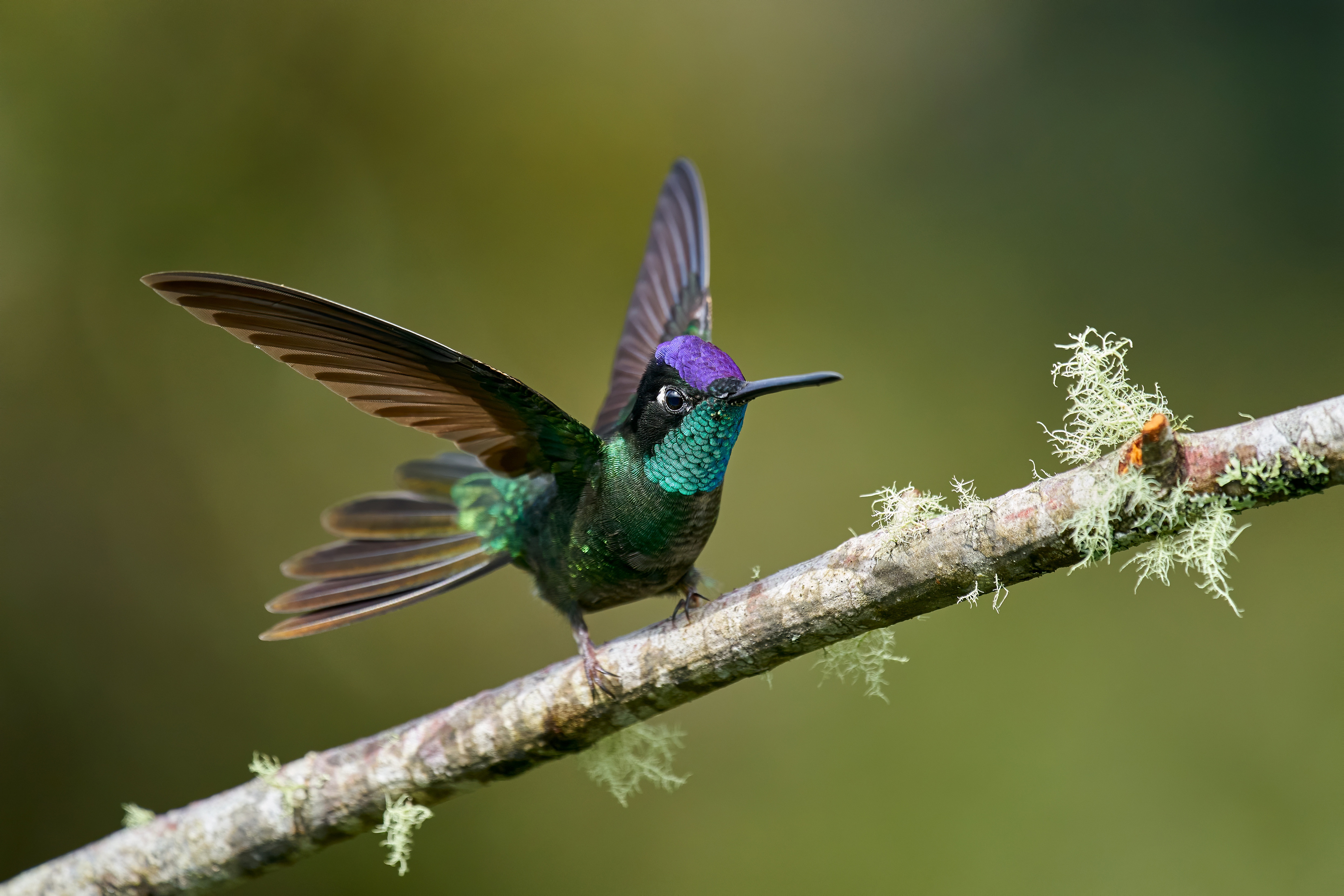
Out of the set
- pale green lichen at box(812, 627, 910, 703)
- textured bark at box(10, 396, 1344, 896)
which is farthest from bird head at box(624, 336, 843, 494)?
pale green lichen at box(812, 627, 910, 703)

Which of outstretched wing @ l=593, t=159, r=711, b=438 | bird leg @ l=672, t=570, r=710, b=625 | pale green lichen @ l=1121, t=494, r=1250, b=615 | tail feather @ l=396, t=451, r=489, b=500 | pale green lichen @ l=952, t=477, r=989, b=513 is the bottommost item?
pale green lichen @ l=1121, t=494, r=1250, b=615

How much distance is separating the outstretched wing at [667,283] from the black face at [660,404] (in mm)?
754

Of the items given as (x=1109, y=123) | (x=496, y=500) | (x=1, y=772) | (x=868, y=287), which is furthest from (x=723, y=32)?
(x=1, y=772)

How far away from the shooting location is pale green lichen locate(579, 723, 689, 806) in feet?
7.78

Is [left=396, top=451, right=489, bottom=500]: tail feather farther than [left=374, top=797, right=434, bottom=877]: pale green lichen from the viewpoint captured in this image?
Yes

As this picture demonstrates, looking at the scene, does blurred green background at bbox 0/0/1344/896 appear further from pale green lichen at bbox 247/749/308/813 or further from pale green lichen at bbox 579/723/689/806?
pale green lichen at bbox 247/749/308/813

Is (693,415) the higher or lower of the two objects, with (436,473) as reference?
lower

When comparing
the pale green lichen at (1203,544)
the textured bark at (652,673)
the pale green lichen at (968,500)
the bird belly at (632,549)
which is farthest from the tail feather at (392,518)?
the pale green lichen at (1203,544)

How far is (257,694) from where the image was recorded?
4363 mm

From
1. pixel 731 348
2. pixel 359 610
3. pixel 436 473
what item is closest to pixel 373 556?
pixel 359 610

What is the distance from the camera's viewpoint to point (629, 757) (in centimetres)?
241

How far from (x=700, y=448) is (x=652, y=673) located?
0.48 metres

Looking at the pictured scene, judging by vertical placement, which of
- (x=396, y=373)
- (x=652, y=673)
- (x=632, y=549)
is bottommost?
(x=652, y=673)

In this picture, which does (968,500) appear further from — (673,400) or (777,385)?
(673,400)
